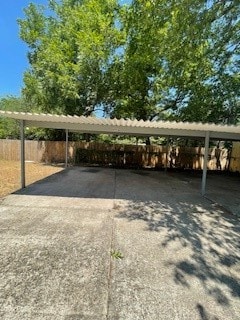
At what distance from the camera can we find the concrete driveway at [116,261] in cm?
253

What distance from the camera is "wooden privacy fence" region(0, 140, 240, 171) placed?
666 inches

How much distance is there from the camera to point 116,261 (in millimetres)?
3445

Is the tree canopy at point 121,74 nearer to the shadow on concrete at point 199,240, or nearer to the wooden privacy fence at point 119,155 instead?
the wooden privacy fence at point 119,155

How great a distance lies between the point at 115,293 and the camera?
2.74m

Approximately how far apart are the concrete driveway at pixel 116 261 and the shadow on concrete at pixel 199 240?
0.01m

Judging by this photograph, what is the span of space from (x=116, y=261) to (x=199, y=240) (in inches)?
66.3

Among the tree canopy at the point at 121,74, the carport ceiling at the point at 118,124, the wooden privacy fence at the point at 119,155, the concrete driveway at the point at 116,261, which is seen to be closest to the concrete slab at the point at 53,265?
the concrete driveway at the point at 116,261

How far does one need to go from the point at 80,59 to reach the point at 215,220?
1170 cm

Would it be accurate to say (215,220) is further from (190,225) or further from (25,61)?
(25,61)

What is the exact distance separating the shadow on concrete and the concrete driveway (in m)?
0.01

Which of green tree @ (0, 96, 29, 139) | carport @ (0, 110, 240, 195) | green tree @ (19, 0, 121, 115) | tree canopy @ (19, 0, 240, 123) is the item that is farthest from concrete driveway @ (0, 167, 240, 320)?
green tree @ (0, 96, 29, 139)

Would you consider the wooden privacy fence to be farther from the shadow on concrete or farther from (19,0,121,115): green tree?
the shadow on concrete

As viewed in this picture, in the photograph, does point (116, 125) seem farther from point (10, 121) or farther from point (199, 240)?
point (10, 121)

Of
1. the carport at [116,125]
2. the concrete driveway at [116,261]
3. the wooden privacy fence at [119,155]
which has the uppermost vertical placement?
the carport at [116,125]
